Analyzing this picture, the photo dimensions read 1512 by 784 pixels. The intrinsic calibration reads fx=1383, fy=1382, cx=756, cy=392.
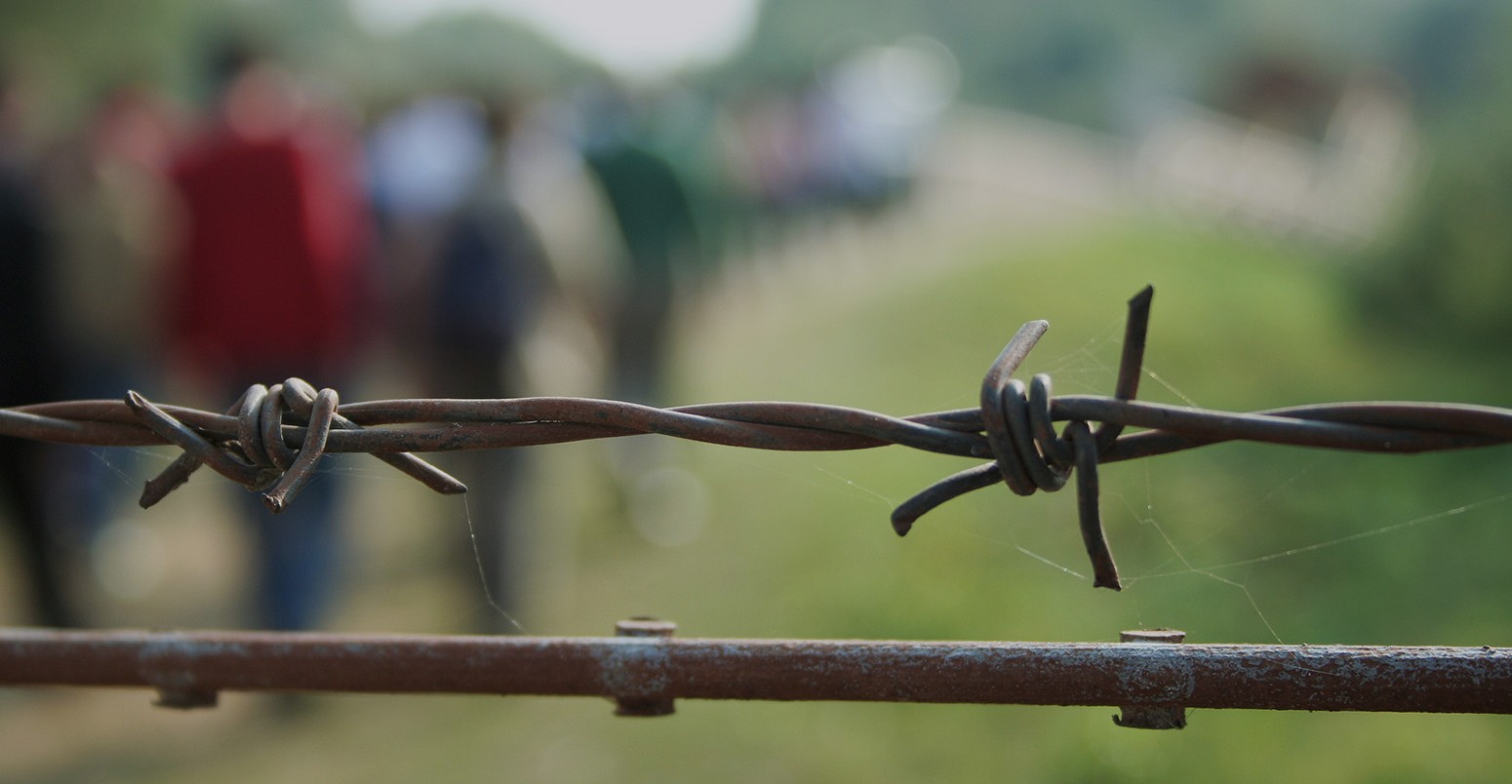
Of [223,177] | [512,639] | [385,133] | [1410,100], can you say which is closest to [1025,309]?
[385,133]

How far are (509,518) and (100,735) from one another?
1.33m

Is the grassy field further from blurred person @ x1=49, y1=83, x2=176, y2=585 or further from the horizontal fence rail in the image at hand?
blurred person @ x1=49, y1=83, x2=176, y2=585

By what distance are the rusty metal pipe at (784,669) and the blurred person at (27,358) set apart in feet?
10.8

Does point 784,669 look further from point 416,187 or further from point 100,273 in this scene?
point 416,187

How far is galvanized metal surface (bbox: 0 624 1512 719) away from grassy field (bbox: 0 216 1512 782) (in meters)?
0.29

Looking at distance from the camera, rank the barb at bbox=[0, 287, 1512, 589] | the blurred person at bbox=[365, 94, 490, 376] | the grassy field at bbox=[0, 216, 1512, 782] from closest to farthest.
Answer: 1. the barb at bbox=[0, 287, 1512, 589]
2. the grassy field at bbox=[0, 216, 1512, 782]
3. the blurred person at bbox=[365, 94, 490, 376]

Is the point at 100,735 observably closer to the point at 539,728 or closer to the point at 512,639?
the point at 539,728

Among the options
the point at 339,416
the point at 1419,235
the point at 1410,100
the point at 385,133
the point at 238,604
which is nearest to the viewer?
the point at 339,416

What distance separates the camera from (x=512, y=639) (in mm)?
1285

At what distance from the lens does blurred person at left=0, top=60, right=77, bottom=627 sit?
4.26 metres

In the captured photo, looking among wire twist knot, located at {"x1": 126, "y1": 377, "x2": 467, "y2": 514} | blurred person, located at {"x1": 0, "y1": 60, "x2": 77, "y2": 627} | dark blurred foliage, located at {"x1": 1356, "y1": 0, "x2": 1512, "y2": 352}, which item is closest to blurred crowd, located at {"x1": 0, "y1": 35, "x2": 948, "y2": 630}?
blurred person, located at {"x1": 0, "y1": 60, "x2": 77, "y2": 627}

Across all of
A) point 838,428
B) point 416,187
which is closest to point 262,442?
point 838,428

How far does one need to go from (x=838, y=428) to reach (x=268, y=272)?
11.2 feet

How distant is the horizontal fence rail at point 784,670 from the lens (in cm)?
112
